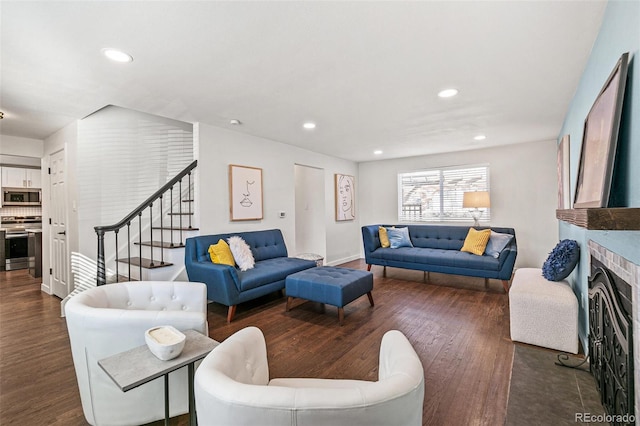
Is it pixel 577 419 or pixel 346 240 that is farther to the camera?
pixel 346 240

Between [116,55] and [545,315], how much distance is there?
3874 millimetres

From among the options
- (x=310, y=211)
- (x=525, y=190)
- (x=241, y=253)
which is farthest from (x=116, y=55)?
(x=525, y=190)

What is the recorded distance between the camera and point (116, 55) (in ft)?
6.49

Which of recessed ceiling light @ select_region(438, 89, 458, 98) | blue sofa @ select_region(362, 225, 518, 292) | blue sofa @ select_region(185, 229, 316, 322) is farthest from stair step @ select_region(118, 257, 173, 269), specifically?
recessed ceiling light @ select_region(438, 89, 458, 98)

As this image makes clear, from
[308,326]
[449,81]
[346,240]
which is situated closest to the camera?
[449,81]

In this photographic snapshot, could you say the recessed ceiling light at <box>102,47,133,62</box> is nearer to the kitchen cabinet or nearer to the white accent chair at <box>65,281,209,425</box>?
the white accent chair at <box>65,281,209,425</box>

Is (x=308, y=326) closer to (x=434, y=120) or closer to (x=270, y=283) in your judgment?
(x=270, y=283)

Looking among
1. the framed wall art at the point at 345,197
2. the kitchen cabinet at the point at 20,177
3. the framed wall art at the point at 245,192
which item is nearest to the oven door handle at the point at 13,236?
the kitchen cabinet at the point at 20,177

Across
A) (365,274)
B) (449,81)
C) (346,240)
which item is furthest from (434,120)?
(346,240)

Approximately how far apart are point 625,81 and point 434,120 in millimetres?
2405

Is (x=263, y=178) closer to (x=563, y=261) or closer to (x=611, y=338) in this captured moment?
(x=563, y=261)

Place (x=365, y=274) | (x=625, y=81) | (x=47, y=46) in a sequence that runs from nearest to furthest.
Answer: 1. (x=625, y=81)
2. (x=47, y=46)
3. (x=365, y=274)

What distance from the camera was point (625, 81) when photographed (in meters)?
1.25

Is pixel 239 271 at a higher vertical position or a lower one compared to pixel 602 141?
lower
